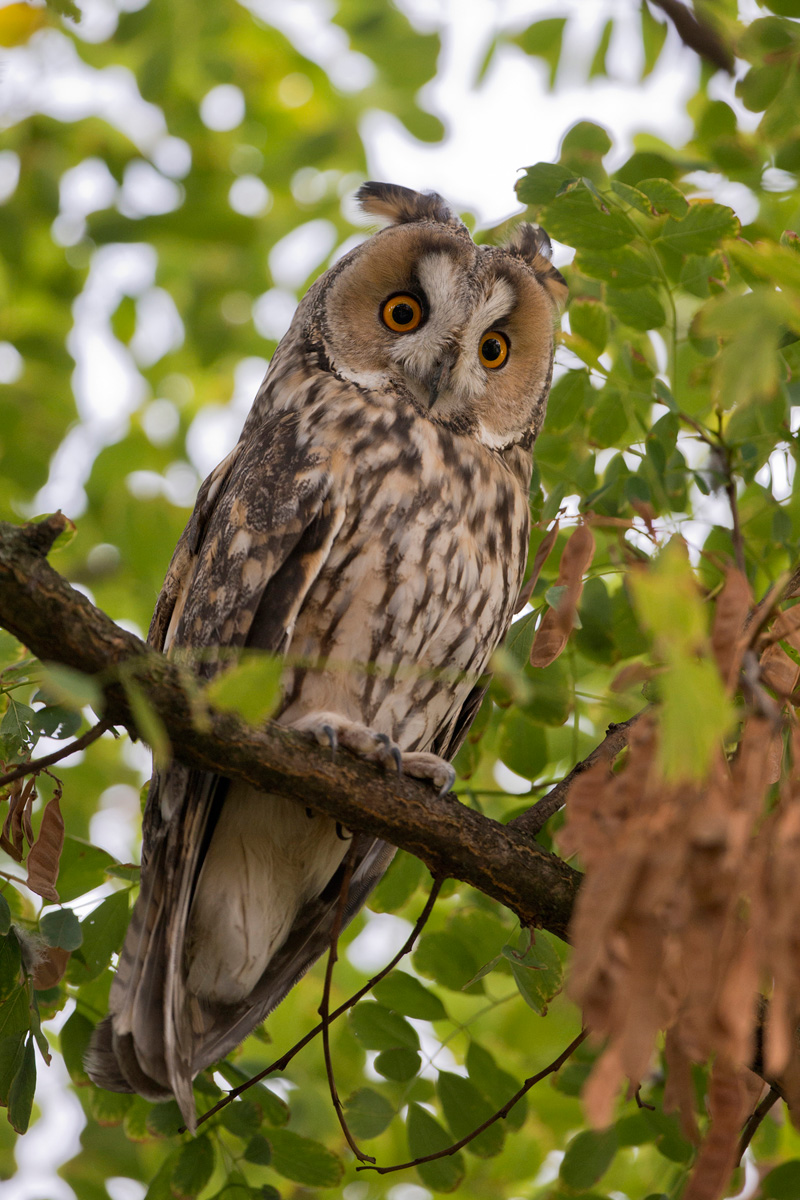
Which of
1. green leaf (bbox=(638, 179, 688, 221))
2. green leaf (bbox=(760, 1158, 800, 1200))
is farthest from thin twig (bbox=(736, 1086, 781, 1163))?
green leaf (bbox=(638, 179, 688, 221))

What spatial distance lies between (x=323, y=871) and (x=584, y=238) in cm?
132

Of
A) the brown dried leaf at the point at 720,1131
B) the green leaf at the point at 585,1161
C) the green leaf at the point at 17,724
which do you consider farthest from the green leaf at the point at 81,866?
the brown dried leaf at the point at 720,1131

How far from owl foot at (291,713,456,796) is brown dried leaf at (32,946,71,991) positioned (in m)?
0.52

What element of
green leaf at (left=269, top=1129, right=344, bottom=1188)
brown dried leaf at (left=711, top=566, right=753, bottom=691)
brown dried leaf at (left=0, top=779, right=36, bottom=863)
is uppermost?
brown dried leaf at (left=711, top=566, right=753, bottom=691)

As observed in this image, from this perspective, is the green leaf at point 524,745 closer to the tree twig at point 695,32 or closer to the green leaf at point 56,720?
the green leaf at point 56,720

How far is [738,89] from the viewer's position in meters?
2.12

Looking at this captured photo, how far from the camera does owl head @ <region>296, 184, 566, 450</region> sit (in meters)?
2.25

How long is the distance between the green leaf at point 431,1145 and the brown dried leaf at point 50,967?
0.67 metres

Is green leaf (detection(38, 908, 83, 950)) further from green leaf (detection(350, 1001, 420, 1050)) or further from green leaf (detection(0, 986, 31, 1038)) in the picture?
green leaf (detection(350, 1001, 420, 1050))

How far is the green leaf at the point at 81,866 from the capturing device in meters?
1.90

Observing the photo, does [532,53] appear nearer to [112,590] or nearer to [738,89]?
[738,89]

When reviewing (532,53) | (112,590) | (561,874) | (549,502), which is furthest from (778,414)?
Result: (112,590)

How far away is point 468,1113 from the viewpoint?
73.8 inches

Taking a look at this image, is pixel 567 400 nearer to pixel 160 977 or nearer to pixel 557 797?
pixel 557 797
